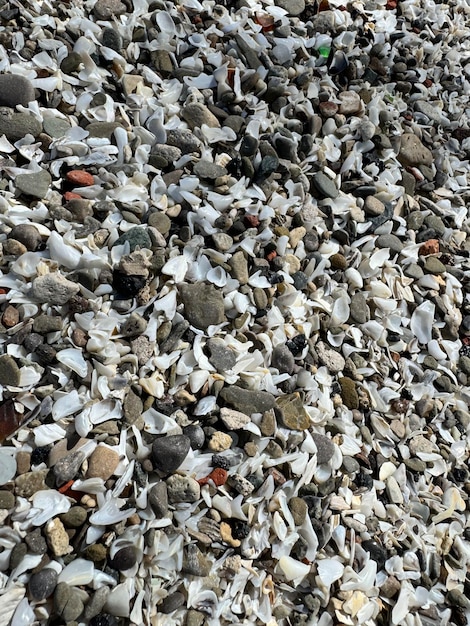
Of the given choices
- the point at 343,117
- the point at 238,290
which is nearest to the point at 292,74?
the point at 343,117

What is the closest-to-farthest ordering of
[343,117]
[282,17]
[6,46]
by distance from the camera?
[6,46] → [343,117] → [282,17]

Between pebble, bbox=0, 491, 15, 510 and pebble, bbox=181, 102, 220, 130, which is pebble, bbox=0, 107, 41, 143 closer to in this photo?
pebble, bbox=181, 102, 220, 130

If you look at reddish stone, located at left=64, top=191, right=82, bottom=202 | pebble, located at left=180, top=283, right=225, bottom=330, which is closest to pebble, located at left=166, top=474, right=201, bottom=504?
pebble, located at left=180, top=283, right=225, bottom=330

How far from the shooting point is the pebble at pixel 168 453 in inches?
48.5

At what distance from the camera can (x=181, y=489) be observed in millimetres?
1231

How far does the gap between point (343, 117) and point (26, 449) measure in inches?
54.6

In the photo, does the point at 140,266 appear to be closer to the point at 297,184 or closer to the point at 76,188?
the point at 76,188

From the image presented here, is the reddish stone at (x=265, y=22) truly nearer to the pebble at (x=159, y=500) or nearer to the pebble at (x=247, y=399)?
the pebble at (x=247, y=399)

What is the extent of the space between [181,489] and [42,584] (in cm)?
32

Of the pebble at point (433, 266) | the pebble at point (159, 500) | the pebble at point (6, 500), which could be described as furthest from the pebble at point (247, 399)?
the pebble at point (433, 266)

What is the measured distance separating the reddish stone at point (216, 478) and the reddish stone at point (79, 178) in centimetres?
81

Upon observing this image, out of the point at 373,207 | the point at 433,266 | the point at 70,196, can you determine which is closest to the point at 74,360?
the point at 70,196

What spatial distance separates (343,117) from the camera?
185 centimetres

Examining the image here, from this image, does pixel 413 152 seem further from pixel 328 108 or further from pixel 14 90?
pixel 14 90
